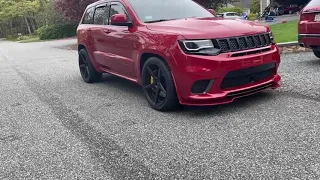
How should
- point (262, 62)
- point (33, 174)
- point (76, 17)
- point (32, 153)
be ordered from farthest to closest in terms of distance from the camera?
point (76, 17) → point (262, 62) → point (32, 153) → point (33, 174)

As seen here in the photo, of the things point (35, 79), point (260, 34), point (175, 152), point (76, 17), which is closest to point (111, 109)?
point (175, 152)

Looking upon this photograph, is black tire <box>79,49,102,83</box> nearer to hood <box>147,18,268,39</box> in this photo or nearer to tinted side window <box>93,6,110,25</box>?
tinted side window <box>93,6,110,25</box>

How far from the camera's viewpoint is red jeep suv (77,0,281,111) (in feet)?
14.6

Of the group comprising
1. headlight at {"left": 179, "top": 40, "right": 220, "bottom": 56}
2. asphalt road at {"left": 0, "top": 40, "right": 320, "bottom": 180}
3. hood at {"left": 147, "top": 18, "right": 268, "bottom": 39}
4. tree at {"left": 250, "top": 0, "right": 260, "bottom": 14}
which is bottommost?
asphalt road at {"left": 0, "top": 40, "right": 320, "bottom": 180}

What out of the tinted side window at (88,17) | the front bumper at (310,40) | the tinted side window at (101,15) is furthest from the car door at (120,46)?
the front bumper at (310,40)

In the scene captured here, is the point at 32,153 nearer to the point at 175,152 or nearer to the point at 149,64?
the point at 175,152

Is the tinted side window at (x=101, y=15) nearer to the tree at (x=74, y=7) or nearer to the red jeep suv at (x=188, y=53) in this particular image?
the red jeep suv at (x=188, y=53)

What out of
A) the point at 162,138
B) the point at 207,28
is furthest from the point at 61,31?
the point at 162,138

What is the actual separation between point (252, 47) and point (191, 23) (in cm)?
89

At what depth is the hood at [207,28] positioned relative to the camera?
4480 mm

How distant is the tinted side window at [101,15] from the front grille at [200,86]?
2759 mm

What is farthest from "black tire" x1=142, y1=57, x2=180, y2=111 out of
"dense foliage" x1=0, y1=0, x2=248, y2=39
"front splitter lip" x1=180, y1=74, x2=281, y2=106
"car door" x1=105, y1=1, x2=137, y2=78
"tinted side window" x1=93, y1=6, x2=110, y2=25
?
"dense foliage" x1=0, y1=0, x2=248, y2=39

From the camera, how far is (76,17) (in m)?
21.5

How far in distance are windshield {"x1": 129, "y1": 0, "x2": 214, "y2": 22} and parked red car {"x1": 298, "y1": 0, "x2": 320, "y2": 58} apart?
2.27 metres
